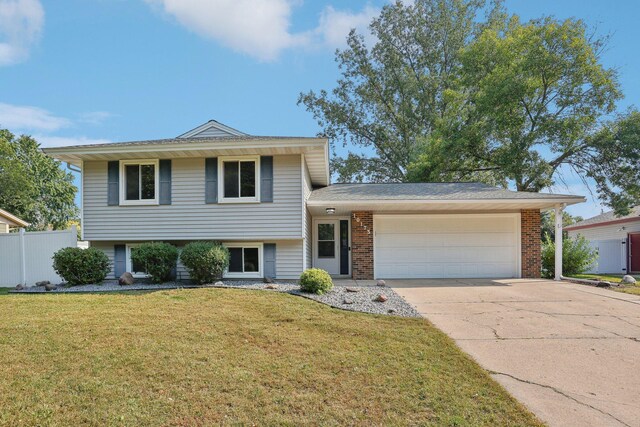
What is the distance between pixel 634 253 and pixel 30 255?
24.7 metres

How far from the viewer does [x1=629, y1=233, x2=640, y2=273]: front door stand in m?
17.4

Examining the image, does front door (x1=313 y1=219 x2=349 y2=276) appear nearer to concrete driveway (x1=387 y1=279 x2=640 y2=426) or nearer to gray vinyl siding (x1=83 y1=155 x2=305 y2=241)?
gray vinyl siding (x1=83 y1=155 x2=305 y2=241)

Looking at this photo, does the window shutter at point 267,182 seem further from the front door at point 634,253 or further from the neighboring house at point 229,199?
the front door at point 634,253

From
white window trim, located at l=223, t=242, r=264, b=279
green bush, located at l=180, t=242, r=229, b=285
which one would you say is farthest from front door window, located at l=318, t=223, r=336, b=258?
green bush, located at l=180, t=242, r=229, b=285

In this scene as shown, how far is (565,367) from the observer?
13.5 ft

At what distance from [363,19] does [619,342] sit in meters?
25.1

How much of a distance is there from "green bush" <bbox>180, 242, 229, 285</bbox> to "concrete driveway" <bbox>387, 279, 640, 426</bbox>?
4.59m

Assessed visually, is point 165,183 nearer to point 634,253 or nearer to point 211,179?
point 211,179

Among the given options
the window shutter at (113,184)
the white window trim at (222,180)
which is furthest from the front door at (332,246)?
the window shutter at (113,184)

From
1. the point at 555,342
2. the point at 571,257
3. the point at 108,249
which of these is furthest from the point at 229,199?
the point at 571,257

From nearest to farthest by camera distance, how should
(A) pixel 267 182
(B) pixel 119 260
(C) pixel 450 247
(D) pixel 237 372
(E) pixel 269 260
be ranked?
(D) pixel 237 372 → (A) pixel 267 182 → (E) pixel 269 260 → (B) pixel 119 260 → (C) pixel 450 247

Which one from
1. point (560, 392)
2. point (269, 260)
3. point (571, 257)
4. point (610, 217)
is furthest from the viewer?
point (610, 217)

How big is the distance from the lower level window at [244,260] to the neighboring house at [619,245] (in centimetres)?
1626

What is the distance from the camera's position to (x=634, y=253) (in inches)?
691
